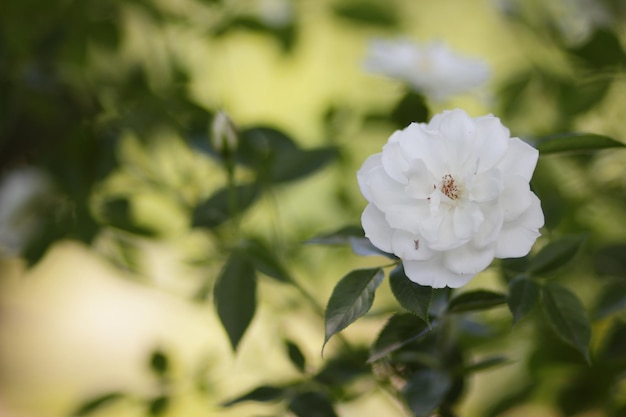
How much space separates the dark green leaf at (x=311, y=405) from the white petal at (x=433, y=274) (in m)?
0.15

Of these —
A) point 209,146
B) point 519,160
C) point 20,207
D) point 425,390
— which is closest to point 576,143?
point 519,160

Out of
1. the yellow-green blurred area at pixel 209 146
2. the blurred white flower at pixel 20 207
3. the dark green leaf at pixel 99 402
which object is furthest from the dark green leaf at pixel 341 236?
the blurred white flower at pixel 20 207

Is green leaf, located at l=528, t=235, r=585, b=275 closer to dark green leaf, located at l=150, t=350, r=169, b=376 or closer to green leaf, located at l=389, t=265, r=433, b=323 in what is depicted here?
green leaf, located at l=389, t=265, r=433, b=323

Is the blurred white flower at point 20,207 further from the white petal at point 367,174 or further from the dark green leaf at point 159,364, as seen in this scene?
the white petal at point 367,174

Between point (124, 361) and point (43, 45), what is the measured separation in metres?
1.11

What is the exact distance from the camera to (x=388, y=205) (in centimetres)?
35

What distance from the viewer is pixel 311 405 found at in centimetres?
44

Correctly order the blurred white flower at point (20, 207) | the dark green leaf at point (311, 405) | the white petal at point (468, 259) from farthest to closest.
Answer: the blurred white flower at point (20, 207)
the dark green leaf at point (311, 405)
the white petal at point (468, 259)

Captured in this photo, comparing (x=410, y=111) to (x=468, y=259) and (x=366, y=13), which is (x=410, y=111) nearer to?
(x=468, y=259)

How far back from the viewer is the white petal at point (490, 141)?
1.13ft

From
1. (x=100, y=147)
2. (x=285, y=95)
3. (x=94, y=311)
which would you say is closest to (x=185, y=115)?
(x=100, y=147)

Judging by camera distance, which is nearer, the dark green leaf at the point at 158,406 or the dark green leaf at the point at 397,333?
the dark green leaf at the point at 397,333

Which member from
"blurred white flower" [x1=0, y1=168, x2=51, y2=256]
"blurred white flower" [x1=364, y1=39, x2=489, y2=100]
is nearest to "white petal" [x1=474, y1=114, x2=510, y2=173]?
"blurred white flower" [x1=364, y1=39, x2=489, y2=100]

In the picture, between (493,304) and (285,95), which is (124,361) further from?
(493,304)
